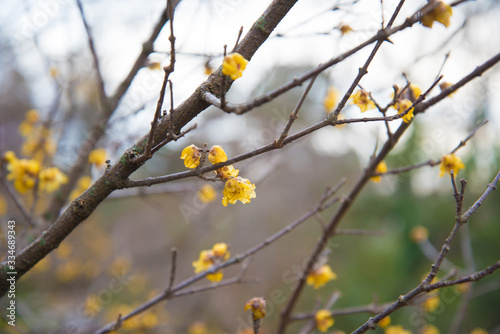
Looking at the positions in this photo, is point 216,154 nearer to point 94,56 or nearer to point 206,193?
point 94,56

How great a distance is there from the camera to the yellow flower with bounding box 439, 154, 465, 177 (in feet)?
3.90

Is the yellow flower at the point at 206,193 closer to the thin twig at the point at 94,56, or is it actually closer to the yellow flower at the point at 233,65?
the thin twig at the point at 94,56

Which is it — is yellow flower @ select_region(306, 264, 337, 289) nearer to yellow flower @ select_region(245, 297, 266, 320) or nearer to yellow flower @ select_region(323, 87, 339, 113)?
yellow flower @ select_region(245, 297, 266, 320)

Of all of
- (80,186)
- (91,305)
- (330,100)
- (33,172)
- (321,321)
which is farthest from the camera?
(91,305)

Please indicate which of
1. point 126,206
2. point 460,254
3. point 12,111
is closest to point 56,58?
point 12,111

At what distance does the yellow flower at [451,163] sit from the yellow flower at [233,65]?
2.92 ft

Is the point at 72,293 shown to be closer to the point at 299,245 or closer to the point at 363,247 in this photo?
the point at 299,245

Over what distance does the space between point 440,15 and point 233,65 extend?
46 cm

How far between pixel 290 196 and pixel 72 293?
4.61 m

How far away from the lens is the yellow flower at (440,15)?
0.72 meters

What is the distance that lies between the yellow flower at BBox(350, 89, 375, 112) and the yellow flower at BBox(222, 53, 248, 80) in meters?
0.51

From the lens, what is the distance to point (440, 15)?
2.38 ft

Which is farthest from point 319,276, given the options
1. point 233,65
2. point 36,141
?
point 36,141

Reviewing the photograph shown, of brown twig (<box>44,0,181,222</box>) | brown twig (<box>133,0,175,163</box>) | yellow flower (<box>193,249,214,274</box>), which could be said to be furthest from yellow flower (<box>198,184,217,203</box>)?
brown twig (<box>133,0,175,163</box>)
